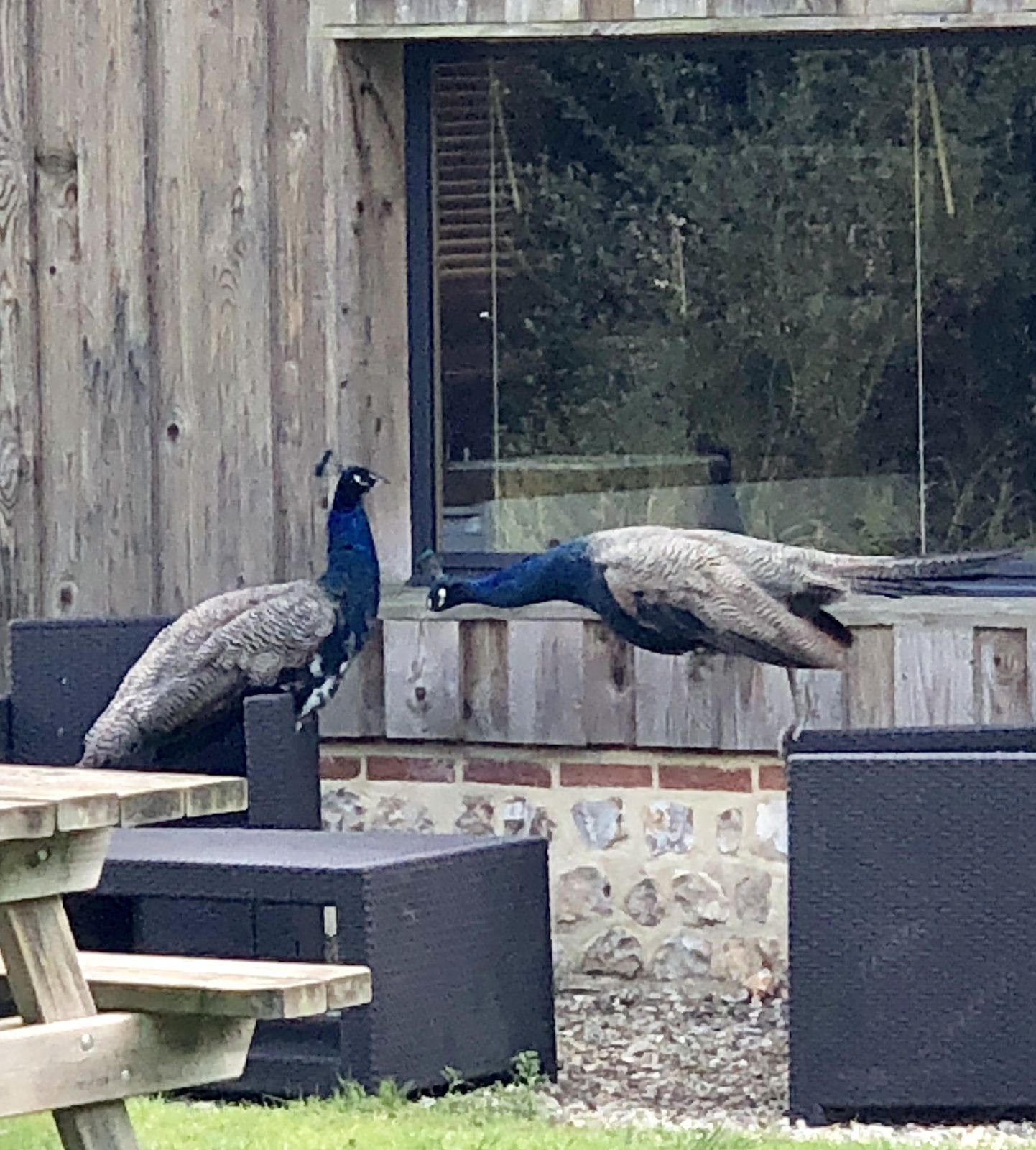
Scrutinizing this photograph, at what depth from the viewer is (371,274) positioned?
21.0 feet

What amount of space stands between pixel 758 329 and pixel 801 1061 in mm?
1926

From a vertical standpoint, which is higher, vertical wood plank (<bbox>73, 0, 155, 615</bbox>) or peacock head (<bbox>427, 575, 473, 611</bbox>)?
vertical wood plank (<bbox>73, 0, 155, 615</bbox>)

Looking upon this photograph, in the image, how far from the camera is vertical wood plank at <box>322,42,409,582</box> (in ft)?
20.8

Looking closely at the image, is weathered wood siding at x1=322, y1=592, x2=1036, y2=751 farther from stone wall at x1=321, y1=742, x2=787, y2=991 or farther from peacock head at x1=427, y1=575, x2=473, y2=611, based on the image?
peacock head at x1=427, y1=575, x2=473, y2=611

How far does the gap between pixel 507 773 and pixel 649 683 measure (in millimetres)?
413

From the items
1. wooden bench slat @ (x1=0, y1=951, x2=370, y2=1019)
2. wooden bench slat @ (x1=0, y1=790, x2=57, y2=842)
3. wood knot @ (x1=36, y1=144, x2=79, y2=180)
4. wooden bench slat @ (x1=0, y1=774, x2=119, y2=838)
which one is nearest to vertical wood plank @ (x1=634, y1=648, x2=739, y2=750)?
wood knot @ (x1=36, y1=144, x2=79, y2=180)

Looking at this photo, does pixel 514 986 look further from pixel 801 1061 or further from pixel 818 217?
pixel 818 217

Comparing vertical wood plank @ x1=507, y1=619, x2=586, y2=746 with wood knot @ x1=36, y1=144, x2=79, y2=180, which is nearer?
vertical wood plank @ x1=507, y1=619, x2=586, y2=746

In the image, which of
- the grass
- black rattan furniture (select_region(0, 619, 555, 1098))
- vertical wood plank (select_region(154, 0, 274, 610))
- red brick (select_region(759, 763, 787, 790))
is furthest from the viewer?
vertical wood plank (select_region(154, 0, 274, 610))

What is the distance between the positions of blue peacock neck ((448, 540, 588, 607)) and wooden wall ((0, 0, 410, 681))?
0.49 m

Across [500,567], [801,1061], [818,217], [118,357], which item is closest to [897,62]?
[818,217]

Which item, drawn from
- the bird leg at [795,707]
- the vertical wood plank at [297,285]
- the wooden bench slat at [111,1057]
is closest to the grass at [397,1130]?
the wooden bench slat at [111,1057]

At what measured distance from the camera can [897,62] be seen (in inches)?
242

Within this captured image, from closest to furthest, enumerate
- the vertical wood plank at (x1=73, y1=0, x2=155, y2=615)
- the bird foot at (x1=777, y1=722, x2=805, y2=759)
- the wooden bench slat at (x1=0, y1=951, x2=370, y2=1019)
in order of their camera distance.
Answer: the wooden bench slat at (x1=0, y1=951, x2=370, y2=1019) → the bird foot at (x1=777, y1=722, x2=805, y2=759) → the vertical wood plank at (x1=73, y1=0, x2=155, y2=615)
